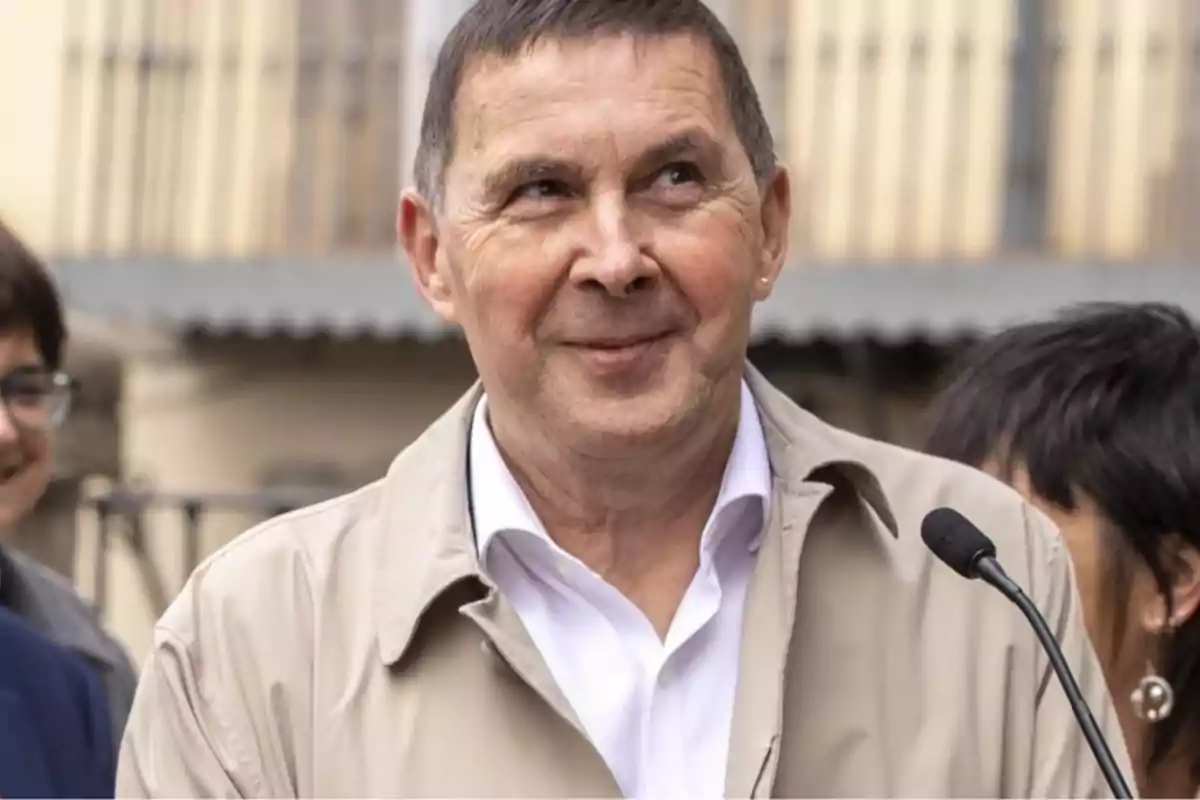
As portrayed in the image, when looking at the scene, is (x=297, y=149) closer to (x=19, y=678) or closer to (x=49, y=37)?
(x=49, y=37)

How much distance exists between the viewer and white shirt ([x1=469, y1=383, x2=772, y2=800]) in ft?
6.30

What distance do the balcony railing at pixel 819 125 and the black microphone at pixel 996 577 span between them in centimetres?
380

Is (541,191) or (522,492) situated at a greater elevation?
(541,191)

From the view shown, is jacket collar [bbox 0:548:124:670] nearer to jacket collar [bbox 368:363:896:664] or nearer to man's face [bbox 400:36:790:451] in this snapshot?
jacket collar [bbox 368:363:896:664]

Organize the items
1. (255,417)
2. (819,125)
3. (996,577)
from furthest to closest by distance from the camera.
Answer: (255,417) → (819,125) → (996,577)

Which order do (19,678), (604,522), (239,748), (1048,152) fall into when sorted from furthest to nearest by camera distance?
(1048,152) < (19,678) < (604,522) < (239,748)

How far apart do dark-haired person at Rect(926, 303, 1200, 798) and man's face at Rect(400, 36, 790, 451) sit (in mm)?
866

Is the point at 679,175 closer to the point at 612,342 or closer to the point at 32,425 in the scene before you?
the point at 612,342

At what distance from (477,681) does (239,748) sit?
24 cm

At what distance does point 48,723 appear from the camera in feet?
8.62

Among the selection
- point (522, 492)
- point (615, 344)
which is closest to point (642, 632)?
point (522, 492)

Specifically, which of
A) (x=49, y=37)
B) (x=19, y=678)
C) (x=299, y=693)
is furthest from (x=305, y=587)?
(x=49, y=37)

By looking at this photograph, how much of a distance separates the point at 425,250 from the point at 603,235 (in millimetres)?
303

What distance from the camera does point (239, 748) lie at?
1.83 metres
